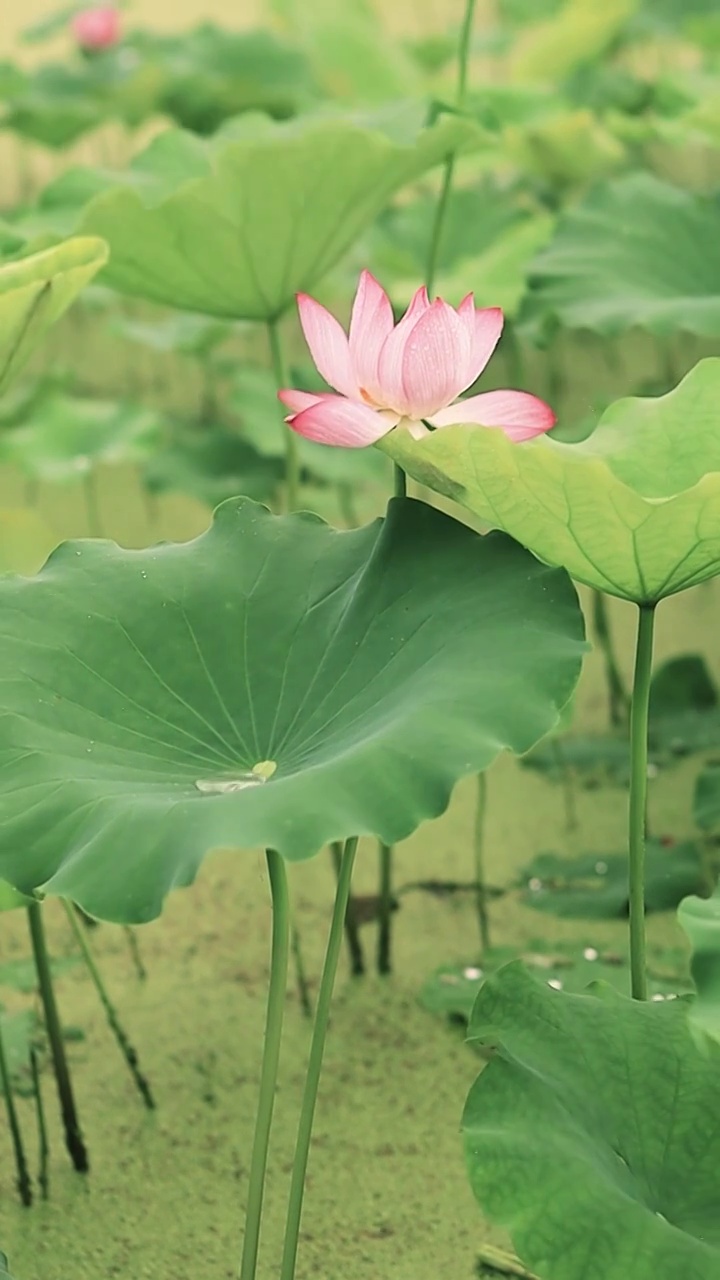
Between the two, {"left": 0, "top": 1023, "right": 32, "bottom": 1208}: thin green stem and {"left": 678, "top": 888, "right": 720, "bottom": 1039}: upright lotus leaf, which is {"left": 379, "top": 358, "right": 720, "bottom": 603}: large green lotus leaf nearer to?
{"left": 678, "top": 888, "right": 720, "bottom": 1039}: upright lotus leaf

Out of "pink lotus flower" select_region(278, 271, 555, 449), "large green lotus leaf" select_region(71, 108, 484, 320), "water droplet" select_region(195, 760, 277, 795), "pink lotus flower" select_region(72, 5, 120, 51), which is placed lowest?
"water droplet" select_region(195, 760, 277, 795)

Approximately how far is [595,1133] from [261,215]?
2.72 ft

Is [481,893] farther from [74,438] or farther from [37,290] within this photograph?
[74,438]

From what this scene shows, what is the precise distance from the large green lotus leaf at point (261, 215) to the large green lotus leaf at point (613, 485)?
1.54 feet

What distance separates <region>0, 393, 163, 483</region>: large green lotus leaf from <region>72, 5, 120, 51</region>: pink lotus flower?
1.37 m

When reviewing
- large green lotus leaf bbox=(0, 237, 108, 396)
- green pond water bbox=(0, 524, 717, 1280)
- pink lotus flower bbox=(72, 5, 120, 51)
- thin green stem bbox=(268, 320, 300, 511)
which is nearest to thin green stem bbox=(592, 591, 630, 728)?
green pond water bbox=(0, 524, 717, 1280)

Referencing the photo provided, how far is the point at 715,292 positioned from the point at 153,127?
3943 millimetres

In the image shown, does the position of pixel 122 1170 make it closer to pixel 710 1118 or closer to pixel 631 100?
pixel 710 1118

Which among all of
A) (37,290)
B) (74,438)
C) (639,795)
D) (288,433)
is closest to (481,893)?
(288,433)

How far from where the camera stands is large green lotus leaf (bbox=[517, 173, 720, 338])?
160 centimetres

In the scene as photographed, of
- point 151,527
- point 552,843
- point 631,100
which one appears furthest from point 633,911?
point 631,100

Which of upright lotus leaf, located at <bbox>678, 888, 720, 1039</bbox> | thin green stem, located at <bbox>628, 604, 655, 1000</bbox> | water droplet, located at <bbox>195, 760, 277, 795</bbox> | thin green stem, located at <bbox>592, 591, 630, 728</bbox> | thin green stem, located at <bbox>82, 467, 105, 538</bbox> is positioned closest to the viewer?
upright lotus leaf, located at <bbox>678, 888, 720, 1039</bbox>

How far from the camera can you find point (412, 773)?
840 millimetres

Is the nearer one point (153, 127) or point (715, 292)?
point (715, 292)
